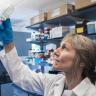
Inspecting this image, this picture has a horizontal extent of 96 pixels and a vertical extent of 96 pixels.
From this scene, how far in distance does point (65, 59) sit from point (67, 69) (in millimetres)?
64

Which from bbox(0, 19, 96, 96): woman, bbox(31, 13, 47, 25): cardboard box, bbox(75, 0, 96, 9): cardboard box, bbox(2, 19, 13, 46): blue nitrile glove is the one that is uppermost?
bbox(75, 0, 96, 9): cardboard box

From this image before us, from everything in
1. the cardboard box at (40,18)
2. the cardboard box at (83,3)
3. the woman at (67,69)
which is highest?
the cardboard box at (83,3)

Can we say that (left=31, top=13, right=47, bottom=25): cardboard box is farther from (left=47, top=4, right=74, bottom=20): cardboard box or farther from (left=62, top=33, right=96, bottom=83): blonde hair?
(left=62, top=33, right=96, bottom=83): blonde hair

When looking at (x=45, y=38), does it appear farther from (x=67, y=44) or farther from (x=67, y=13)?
(x=67, y=44)

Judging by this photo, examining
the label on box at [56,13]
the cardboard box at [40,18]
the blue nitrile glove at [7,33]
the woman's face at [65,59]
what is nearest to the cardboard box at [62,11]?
the label on box at [56,13]

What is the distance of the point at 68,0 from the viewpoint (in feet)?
10.5

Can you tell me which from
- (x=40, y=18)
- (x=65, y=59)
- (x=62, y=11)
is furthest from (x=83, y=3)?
(x=65, y=59)

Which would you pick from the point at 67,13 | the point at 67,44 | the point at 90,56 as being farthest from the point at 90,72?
the point at 67,13

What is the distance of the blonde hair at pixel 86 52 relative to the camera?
111cm

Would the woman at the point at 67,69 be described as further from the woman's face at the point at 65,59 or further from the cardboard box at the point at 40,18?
the cardboard box at the point at 40,18

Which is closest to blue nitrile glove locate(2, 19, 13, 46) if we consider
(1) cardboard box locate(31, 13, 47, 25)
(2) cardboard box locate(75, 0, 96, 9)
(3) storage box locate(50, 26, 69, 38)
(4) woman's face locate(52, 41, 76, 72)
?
(4) woman's face locate(52, 41, 76, 72)

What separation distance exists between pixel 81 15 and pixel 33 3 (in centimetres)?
120

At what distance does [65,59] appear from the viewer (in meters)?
1.09

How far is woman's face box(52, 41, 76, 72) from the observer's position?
109 cm
